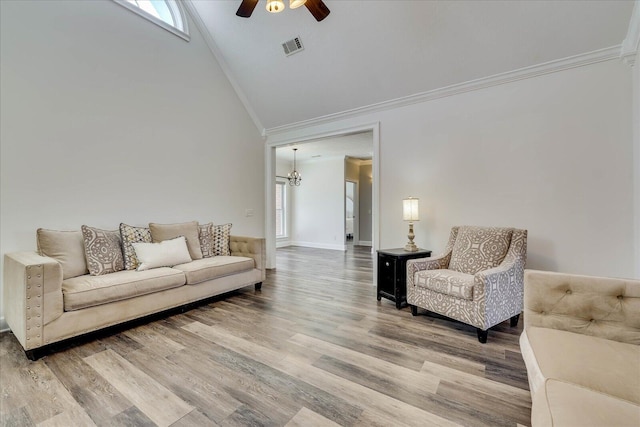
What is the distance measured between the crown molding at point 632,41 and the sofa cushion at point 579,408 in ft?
9.86

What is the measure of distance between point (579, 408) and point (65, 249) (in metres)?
3.68

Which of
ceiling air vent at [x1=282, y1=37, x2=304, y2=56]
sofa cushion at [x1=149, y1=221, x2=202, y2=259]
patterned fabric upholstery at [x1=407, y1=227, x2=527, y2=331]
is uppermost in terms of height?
ceiling air vent at [x1=282, y1=37, x2=304, y2=56]

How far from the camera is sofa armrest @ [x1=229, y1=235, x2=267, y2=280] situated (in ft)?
12.7

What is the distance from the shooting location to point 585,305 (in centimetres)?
157

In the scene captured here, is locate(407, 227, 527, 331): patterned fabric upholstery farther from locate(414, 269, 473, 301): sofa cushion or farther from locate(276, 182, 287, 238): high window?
locate(276, 182, 287, 238): high window

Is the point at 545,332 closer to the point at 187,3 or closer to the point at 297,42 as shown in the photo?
the point at 297,42

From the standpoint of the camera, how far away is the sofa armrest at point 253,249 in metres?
3.88

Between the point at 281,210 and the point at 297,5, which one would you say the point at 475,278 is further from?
the point at 281,210

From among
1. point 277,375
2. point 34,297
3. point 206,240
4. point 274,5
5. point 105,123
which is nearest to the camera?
point 277,375

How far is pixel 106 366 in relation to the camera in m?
2.02

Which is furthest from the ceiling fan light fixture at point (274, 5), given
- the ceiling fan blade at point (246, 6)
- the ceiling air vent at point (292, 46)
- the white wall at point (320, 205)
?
the white wall at point (320, 205)

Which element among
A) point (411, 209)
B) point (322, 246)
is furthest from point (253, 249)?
point (322, 246)

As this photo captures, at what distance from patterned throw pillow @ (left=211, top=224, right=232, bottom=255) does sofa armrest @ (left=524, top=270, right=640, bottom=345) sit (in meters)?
3.38

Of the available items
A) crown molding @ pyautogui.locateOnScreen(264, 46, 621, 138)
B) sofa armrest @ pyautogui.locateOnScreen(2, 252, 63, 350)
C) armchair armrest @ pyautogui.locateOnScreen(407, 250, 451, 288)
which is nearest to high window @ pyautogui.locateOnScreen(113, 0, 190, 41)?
crown molding @ pyautogui.locateOnScreen(264, 46, 621, 138)
